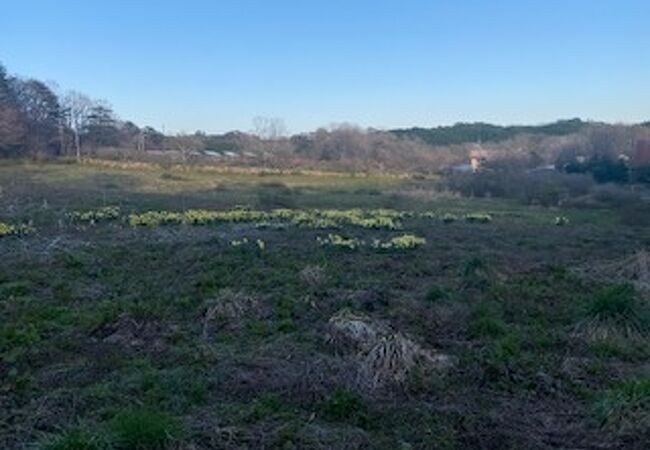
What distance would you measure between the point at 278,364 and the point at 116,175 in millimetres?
33067

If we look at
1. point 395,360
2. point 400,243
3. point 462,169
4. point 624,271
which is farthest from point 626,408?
point 462,169

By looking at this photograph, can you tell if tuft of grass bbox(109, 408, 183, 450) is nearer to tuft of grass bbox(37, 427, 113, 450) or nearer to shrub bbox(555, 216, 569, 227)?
tuft of grass bbox(37, 427, 113, 450)

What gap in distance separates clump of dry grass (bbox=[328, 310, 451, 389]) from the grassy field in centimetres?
2

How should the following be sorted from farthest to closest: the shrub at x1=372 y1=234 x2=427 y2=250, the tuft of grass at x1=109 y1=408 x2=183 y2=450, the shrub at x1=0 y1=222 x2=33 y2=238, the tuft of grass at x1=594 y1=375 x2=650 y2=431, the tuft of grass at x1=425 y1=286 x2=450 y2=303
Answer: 1. the shrub at x1=0 y1=222 x2=33 y2=238
2. the shrub at x1=372 y1=234 x2=427 y2=250
3. the tuft of grass at x1=425 y1=286 x2=450 y2=303
4. the tuft of grass at x1=594 y1=375 x2=650 y2=431
5. the tuft of grass at x1=109 y1=408 x2=183 y2=450

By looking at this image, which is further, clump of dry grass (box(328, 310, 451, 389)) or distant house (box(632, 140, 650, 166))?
distant house (box(632, 140, 650, 166))

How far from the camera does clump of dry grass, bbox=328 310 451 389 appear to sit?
21.7 ft

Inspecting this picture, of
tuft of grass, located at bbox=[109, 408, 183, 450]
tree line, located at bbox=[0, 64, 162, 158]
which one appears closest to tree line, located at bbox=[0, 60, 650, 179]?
tree line, located at bbox=[0, 64, 162, 158]

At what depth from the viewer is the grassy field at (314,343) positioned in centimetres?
554

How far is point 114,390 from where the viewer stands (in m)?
6.15

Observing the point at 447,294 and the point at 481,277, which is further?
the point at 481,277

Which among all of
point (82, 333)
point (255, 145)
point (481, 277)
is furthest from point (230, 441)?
point (255, 145)

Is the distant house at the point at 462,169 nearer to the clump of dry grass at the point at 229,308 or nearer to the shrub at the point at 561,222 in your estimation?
the shrub at the point at 561,222

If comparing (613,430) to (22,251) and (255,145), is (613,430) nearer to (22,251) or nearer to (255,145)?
(22,251)

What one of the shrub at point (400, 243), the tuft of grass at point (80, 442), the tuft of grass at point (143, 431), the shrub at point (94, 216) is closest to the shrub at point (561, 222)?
the shrub at point (400, 243)
